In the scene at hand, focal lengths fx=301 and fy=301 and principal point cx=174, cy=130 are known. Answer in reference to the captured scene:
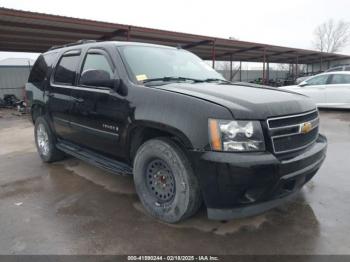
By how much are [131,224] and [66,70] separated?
2.62 metres

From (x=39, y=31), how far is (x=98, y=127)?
10.2 metres

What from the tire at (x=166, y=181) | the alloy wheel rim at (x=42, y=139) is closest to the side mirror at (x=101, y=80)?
the tire at (x=166, y=181)

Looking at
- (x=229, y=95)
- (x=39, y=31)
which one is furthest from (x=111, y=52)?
(x=39, y=31)

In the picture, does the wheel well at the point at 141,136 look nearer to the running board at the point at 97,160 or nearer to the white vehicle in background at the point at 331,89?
the running board at the point at 97,160

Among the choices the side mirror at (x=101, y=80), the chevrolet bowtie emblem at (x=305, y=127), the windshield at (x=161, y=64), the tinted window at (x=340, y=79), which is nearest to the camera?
the chevrolet bowtie emblem at (x=305, y=127)

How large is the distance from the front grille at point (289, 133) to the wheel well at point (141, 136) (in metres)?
0.95

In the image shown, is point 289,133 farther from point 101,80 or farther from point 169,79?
point 101,80

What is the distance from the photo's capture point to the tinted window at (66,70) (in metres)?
4.37

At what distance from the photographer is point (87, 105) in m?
3.94

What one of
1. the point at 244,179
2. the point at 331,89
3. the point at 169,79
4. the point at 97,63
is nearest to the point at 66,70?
the point at 97,63

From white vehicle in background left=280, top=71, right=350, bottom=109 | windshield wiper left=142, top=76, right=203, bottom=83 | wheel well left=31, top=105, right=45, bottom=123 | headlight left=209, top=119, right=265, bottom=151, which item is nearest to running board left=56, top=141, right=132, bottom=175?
wheel well left=31, top=105, right=45, bottom=123

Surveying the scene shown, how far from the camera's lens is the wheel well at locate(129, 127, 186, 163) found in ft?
10.4

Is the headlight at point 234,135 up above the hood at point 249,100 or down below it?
below

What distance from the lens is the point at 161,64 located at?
3.86 m
